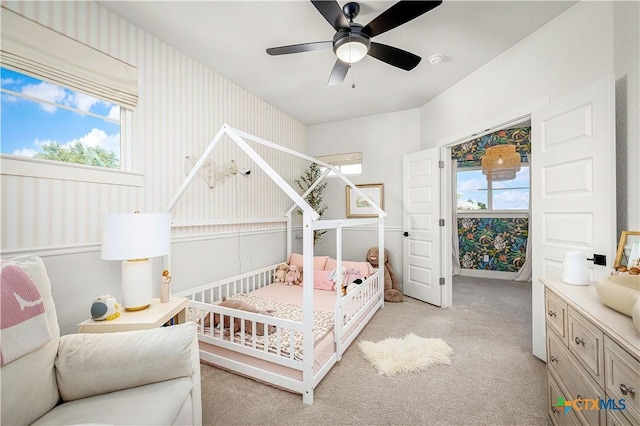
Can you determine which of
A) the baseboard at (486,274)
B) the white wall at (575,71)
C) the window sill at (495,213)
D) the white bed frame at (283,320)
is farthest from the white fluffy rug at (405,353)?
the window sill at (495,213)

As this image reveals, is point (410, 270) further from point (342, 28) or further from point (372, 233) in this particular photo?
point (342, 28)

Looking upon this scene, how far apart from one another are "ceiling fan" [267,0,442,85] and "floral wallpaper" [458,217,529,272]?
3.90 metres

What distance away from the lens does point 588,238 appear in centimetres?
170

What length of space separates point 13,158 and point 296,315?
215 cm

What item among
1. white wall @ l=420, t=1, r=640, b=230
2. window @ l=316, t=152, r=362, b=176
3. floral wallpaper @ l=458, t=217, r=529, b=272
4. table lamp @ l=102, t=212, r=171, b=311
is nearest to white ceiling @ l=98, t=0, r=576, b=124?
white wall @ l=420, t=1, r=640, b=230

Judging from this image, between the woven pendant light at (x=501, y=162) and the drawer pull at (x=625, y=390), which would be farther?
the woven pendant light at (x=501, y=162)

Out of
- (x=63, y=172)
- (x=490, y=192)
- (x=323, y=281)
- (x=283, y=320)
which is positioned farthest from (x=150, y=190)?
(x=490, y=192)

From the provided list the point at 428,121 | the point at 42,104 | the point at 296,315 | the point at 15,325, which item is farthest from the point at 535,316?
the point at 42,104

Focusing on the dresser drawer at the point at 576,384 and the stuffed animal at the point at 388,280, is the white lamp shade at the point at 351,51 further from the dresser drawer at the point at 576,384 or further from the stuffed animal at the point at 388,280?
the stuffed animal at the point at 388,280

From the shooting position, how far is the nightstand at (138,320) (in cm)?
144

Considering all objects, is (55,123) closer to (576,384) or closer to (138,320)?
(138,320)

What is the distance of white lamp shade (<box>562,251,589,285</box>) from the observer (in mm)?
1329

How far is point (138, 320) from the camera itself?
1.50 meters

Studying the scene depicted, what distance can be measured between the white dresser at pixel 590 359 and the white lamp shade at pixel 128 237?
6.96ft
